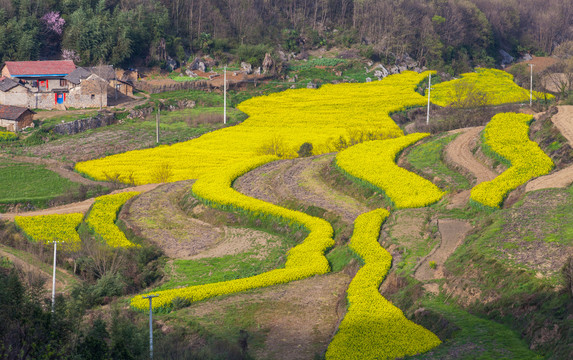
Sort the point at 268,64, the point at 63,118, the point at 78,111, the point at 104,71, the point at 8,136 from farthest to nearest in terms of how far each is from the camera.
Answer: the point at 268,64, the point at 104,71, the point at 78,111, the point at 63,118, the point at 8,136

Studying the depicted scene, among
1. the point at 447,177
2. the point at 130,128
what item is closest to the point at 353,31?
the point at 130,128

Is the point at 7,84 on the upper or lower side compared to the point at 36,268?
upper

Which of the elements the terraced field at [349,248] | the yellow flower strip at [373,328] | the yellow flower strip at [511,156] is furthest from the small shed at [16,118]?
the yellow flower strip at [373,328]

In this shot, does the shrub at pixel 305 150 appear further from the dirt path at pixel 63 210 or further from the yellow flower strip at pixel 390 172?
the dirt path at pixel 63 210

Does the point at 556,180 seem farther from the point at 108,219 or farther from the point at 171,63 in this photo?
the point at 171,63

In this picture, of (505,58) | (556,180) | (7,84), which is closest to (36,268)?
(556,180)

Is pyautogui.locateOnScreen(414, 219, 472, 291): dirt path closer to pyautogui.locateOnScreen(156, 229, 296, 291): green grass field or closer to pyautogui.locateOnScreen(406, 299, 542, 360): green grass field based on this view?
pyautogui.locateOnScreen(406, 299, 542, 360): green grass field

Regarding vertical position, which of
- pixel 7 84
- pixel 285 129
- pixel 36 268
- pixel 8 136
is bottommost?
pixel 8 136

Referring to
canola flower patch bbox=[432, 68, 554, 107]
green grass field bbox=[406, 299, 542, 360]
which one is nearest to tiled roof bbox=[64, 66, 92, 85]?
canola flower patch bbox=[432, 68, 554, 107]
